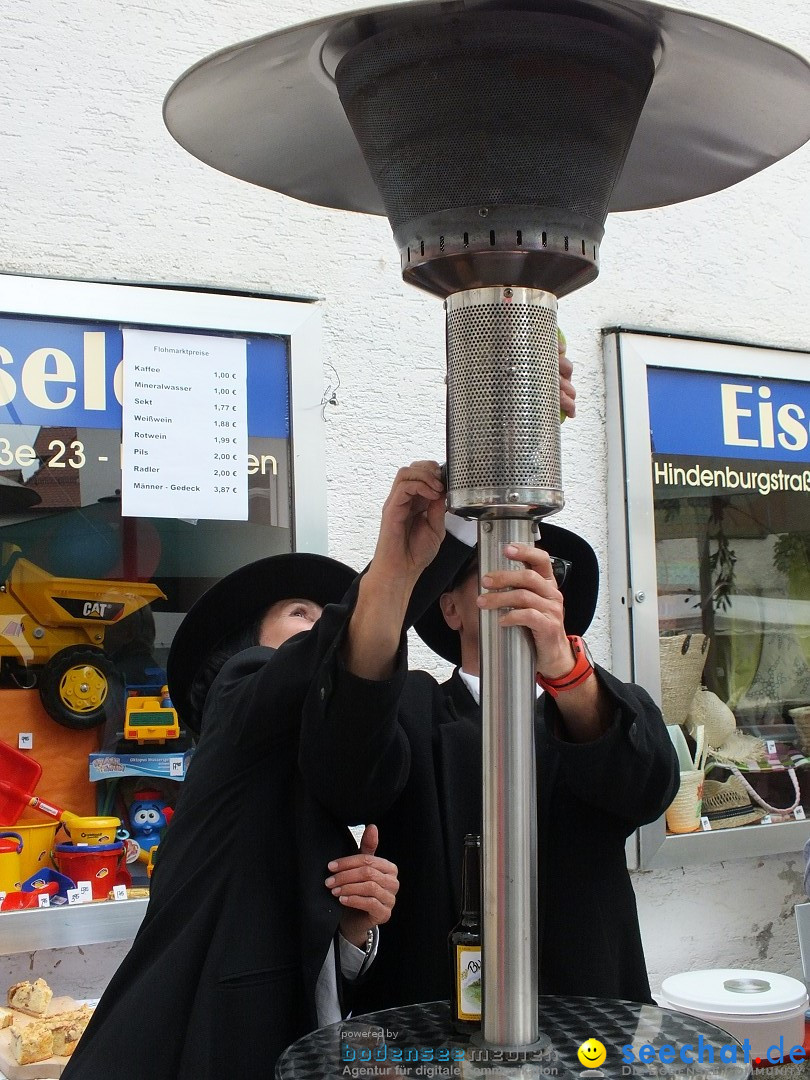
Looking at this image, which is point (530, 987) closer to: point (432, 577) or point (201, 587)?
point (432, 577)

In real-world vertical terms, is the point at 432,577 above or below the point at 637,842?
above

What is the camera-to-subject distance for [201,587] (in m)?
2.84

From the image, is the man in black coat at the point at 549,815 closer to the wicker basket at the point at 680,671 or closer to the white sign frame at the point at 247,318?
the white sign frame at the point at 247,318

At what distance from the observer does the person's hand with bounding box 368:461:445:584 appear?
127cm

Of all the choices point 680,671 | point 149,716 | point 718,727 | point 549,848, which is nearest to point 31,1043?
point 149,716

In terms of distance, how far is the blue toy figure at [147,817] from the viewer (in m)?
2.74

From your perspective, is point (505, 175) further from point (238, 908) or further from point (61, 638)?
point (61, 638)

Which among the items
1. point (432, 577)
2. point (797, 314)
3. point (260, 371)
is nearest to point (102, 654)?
point (260, 371)

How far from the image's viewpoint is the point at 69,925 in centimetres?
256

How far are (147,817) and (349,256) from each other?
149 centimetres

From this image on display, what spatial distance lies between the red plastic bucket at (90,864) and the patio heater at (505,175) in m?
1.78

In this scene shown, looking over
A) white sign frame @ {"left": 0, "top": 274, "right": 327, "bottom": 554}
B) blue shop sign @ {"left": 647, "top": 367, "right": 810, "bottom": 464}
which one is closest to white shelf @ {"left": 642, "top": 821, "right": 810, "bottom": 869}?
blue shop sign @ {"left": 647, "top": 367, "right": 810, "bottom": 464}

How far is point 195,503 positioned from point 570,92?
1953 millimetres

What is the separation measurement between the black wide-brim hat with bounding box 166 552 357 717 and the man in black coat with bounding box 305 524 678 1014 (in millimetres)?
272
